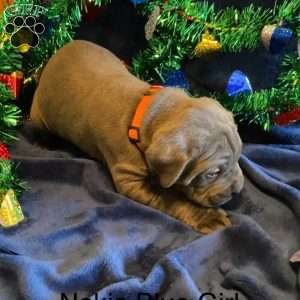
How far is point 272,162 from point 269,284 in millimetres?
560

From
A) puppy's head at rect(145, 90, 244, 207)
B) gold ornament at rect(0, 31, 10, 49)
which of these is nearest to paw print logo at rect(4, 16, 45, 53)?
gold ornament at rect(0, 31, 10, 49)

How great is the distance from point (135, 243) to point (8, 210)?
358 mm

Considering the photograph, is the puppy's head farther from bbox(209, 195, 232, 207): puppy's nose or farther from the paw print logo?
the paw print logo

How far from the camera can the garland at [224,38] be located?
5.25 feet

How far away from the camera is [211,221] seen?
142 centimetres

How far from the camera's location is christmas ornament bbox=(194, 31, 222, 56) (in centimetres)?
166

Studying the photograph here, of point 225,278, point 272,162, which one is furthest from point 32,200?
point 272,162

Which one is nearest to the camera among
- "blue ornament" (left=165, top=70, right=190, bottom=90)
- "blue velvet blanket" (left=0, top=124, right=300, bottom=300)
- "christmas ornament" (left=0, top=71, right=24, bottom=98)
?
"blue velvet blanket" (left=0, top=124, right=300, bottom=300)

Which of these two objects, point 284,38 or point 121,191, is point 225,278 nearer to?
Result: point 121,191

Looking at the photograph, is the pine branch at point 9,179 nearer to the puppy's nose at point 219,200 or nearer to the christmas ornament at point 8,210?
the christmas ornament at point 8,210

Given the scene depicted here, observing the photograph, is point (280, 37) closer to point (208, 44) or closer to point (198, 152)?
point (208, 44)

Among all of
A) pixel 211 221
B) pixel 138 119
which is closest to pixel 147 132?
pixel 138 119

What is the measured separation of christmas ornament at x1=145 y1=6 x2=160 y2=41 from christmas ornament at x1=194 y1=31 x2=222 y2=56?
0.16 metres

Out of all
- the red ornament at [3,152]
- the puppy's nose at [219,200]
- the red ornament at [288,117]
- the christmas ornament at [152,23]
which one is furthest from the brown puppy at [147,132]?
the red ornament at [288,117]
